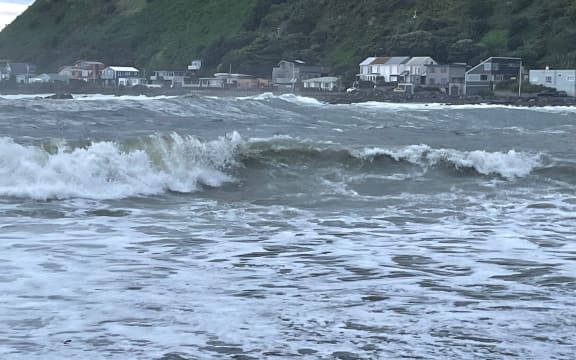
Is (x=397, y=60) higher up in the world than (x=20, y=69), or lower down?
lower down

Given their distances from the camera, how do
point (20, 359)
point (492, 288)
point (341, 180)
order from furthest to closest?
point (341, 180), point (492, 288), point (20, 359)

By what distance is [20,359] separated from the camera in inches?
173

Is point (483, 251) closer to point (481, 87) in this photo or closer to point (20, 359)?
point (20, 359)

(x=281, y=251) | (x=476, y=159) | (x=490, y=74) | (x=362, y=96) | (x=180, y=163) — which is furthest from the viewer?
(x=490, y=74)

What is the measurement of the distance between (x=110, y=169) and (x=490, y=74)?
53186mm

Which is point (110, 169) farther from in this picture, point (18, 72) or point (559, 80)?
point (18, 72)

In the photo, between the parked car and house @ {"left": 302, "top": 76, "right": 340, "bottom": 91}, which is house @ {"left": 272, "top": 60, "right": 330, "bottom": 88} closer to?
house @ {"left": 302, "top": 76, "right": 340, "bottom": 91}

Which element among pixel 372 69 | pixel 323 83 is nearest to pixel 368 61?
pixel 372 69

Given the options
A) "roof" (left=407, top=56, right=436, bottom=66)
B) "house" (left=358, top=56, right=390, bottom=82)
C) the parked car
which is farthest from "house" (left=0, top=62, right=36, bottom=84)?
the parked car

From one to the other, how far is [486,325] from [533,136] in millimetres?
19343

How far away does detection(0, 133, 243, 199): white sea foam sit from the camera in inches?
422

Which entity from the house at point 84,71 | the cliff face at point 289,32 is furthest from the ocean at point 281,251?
the house at point 84,71

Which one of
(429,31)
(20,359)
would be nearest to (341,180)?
(20,359)

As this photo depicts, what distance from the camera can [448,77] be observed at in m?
63.2
